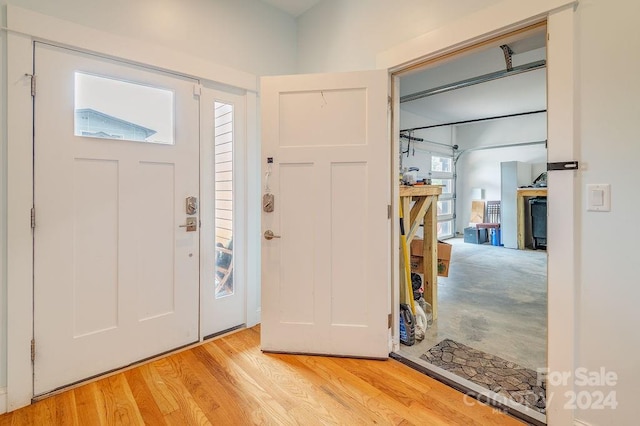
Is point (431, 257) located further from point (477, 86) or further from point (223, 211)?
point (477, 86)

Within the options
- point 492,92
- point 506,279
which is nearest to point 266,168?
point 506,279

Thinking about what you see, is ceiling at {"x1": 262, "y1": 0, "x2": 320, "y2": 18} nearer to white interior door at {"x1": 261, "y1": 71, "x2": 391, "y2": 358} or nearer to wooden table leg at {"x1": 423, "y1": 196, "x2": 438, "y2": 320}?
white interior door at {"x1": 261, "y1": 71, "x2": 391, "y2": 358}

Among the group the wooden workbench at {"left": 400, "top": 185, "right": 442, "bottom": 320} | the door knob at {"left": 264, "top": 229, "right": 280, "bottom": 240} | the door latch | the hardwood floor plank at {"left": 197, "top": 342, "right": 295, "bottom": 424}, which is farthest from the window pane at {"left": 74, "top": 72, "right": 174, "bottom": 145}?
the wooden workbench at {"left": 400, "top": 185, "right": 442, "bottom": 320}

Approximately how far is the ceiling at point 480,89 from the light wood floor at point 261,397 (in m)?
2.66

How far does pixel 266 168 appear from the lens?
2301mm

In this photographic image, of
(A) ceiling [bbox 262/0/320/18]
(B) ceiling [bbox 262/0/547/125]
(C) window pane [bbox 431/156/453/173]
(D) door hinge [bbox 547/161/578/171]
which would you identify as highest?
(B) ceiling [bbox 262/0/547/125]

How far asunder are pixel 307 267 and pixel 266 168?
813 mm

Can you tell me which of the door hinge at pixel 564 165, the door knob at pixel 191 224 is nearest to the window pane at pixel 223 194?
the door knob at pixel 191 224

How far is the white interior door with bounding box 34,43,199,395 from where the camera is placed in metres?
1.82

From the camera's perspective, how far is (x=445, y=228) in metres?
8.28

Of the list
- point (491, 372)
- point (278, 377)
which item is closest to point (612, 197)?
point (491, 372)

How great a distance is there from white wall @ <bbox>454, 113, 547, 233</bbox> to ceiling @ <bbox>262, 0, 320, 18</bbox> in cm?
655

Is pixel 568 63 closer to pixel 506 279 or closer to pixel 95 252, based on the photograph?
pixel 95 252

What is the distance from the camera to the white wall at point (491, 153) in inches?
285
